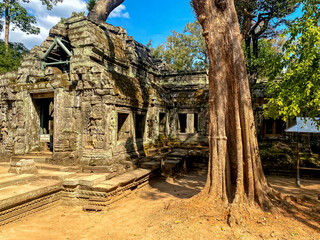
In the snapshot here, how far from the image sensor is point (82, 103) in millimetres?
8445

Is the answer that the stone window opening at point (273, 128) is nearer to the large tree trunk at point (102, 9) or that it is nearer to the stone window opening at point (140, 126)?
the stone window opening at point (140, 126)

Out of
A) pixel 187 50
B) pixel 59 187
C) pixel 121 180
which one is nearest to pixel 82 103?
pixel 59 187

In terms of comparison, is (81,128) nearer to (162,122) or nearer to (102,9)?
(162,122)

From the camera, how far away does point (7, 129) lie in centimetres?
981

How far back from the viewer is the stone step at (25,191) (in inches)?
199

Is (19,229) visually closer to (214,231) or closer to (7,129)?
(214,231)

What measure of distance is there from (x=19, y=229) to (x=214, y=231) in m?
4.40

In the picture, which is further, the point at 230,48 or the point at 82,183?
the point at 82,183

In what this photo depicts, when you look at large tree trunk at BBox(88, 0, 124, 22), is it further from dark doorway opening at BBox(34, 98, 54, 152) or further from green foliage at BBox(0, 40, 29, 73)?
dark doorway opening at BBox(34, 98, 54, 152)

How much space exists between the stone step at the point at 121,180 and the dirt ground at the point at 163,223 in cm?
59

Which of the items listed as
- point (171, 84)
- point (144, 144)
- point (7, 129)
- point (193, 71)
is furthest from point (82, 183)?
point (193, 71)

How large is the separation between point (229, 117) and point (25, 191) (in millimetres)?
5884

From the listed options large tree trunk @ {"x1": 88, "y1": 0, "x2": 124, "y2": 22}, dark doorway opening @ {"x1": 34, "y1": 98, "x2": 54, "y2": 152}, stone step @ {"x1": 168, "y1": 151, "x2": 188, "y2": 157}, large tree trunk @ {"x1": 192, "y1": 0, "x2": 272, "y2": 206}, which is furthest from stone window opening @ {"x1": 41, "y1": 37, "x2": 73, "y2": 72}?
large tree trunk @ {"x1": 88, "y1": 0, "x2": 124, "y2": 22}

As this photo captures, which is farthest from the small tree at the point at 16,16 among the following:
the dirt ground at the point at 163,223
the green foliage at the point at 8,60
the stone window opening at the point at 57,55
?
the dirt ground at the point at 163,223
